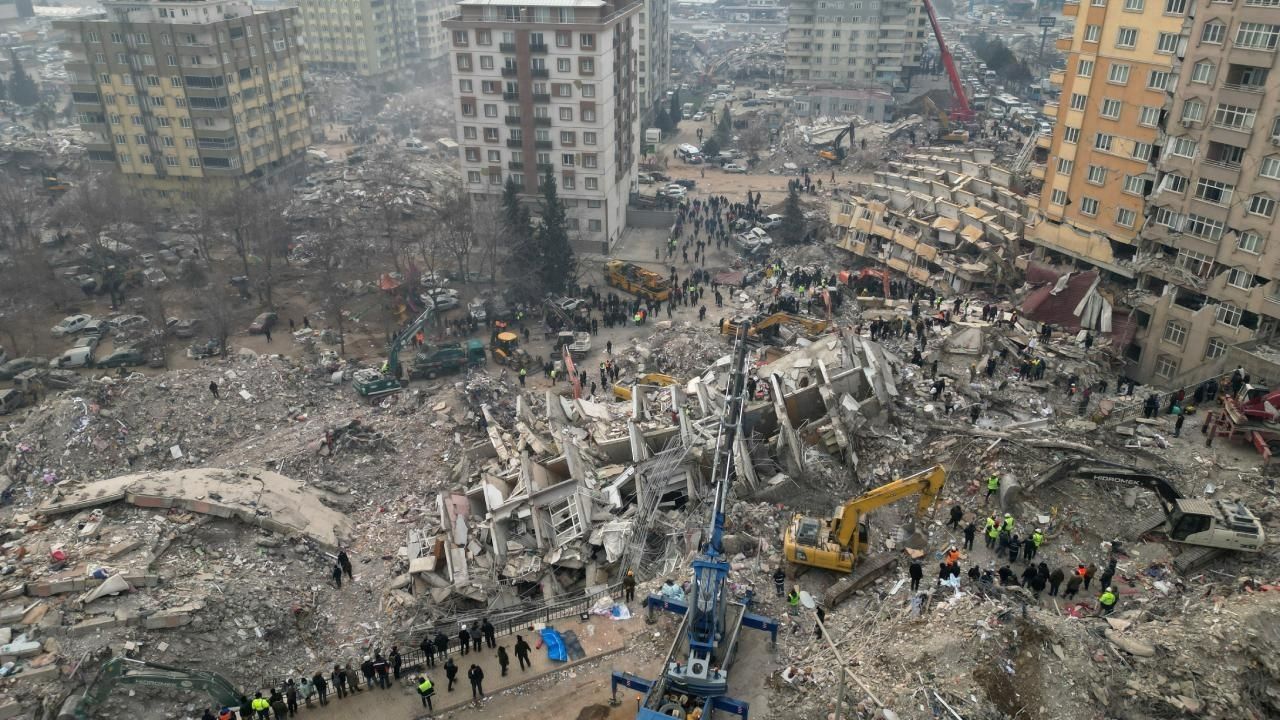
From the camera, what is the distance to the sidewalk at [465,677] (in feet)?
59.1

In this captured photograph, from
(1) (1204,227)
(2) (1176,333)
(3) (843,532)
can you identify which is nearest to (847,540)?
(3) (843,532)

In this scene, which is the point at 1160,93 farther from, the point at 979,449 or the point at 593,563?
the point at 593,563

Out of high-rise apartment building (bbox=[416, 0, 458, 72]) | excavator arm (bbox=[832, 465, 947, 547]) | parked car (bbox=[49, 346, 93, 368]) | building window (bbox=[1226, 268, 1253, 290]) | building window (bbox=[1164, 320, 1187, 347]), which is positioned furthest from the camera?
high-rise apartment building (bbox=[416, 0, 458, 72])

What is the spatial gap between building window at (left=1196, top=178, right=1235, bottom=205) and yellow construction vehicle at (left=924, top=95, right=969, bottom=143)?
1579 inches

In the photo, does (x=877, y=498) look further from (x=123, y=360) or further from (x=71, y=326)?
(x=71, y=326)

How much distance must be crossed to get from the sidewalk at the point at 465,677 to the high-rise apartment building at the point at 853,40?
79.1 meters

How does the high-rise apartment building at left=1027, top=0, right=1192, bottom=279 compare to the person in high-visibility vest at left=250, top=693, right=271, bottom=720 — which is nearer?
the person in high-visibility vest at left=250, top=693, right=271, bottom=720

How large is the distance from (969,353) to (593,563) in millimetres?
17402

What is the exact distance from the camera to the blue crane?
16672mm

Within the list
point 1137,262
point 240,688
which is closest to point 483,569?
point 240,688

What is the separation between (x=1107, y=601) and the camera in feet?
63.4

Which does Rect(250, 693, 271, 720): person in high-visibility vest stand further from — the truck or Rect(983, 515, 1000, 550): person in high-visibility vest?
the truck

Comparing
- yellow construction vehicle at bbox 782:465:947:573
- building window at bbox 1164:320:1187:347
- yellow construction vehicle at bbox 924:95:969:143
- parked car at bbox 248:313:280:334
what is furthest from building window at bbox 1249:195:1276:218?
yellow construction vehicle at bbox 924:95:969:143

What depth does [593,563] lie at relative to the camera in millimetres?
22656
